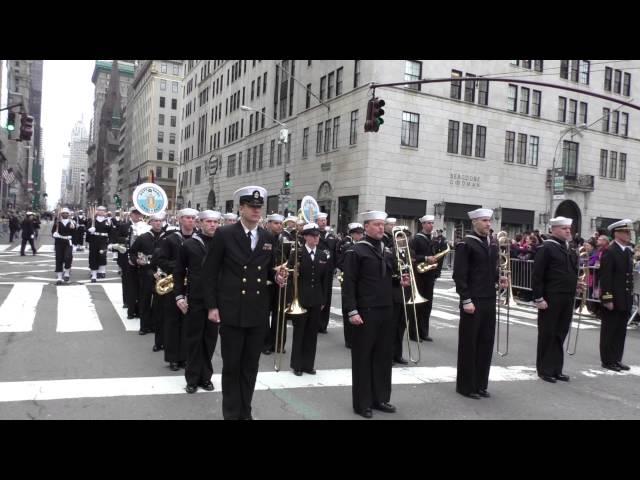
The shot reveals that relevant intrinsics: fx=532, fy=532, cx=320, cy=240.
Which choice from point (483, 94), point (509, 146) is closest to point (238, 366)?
point (483, 94)

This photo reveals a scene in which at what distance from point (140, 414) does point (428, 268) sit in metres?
6.24

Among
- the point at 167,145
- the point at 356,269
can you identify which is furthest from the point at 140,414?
the point at 167,145

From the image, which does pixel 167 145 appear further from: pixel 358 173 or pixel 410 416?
pixel 410 416

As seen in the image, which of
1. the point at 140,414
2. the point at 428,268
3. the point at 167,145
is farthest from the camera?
the point at 167,145

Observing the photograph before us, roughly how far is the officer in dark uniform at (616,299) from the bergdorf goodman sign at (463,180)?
26.8 metres

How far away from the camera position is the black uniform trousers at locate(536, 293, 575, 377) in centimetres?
760

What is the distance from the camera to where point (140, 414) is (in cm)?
543

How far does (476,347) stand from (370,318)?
1713 mm

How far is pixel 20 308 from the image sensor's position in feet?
37.5

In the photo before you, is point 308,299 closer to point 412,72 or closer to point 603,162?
point 412,72

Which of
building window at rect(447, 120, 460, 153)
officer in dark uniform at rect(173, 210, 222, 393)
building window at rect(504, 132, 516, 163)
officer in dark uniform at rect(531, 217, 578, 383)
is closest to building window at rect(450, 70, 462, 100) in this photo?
building window at rect(447, 120, 460, 153)

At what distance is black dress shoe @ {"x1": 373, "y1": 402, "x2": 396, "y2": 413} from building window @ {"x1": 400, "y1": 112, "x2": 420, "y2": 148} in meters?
28.8

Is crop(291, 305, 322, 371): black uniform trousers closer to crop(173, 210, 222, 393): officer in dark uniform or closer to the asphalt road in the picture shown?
the asphalt road
